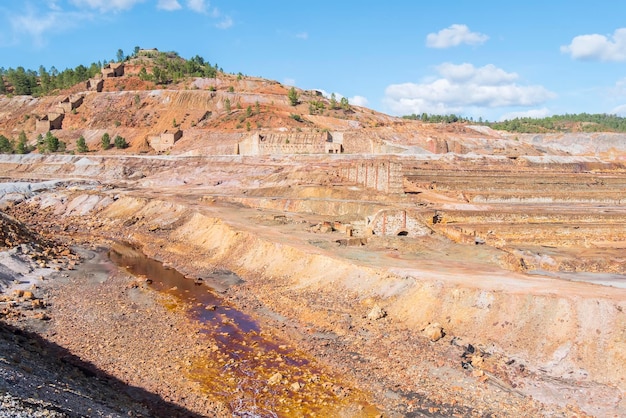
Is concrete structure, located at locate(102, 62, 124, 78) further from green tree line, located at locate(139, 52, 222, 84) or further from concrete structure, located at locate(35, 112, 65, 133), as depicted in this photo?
concrete structure, located at locate(35, 112, 65, 133)

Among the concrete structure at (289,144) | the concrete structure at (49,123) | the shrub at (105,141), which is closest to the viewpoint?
the concrete structure at (289,144)

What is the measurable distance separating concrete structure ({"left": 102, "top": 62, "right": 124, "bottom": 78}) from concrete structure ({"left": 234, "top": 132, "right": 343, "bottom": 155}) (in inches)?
2179

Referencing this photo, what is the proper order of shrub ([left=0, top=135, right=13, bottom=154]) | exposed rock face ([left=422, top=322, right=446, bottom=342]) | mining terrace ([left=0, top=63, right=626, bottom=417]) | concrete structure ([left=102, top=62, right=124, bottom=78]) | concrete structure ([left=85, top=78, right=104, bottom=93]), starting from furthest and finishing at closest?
concrete structure ([left=102, top=62, right=124, bottom=78]), concrete structure ([left=85, top=78, right=104, bottom=93]), shrub ([left=0, top=135, right=13, bottom=154]), exposed rock face ([left=422, top=322, right=446, bottom=342]), mining terrace ([left=0, top=63, right=626, bottom=417])

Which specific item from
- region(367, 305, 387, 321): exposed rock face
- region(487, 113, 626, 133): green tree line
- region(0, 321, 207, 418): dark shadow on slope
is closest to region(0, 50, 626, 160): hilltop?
region(487, 113, 626, 133): green tree line

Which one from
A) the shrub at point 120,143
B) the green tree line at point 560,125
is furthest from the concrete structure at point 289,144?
the green tree line at point 560,125

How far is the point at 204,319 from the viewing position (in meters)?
20.6

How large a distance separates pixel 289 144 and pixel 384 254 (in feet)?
145

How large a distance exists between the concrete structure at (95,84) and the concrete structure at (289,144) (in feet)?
164

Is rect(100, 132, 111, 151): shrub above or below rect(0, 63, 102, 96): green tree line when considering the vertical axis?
below

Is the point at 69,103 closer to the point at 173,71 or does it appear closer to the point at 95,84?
the point at 95,84

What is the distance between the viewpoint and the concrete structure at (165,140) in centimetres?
7919

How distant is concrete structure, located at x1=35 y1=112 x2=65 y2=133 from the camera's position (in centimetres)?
9200

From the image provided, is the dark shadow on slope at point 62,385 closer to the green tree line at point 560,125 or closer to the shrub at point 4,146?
the shrub at point 4,146

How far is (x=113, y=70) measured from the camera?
109 meters
